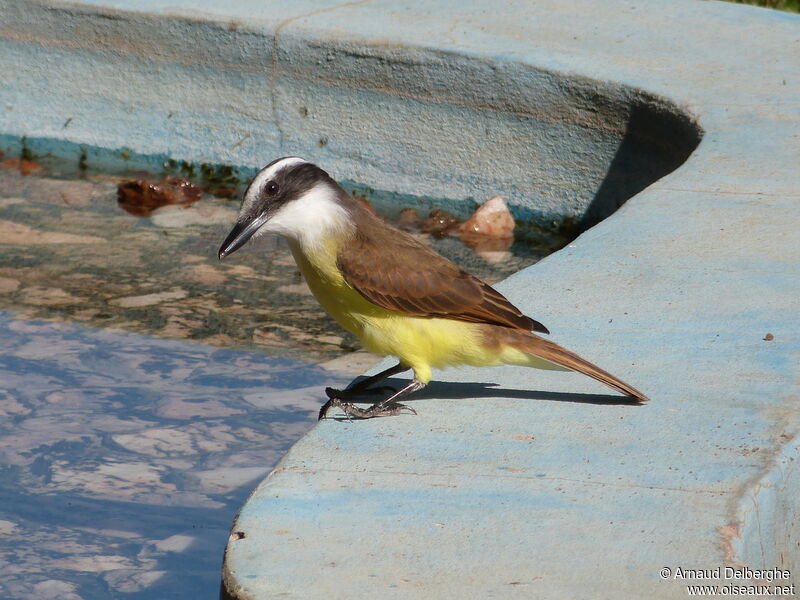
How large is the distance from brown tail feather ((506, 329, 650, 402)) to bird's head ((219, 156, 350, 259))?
608 mm

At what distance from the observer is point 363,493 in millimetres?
3049

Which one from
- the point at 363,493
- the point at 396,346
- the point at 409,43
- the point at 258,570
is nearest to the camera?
the point at 258,570

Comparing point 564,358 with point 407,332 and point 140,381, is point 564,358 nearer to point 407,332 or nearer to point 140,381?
point 407,332

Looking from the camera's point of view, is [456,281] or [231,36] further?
[231,36]

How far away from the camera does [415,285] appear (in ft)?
12.2

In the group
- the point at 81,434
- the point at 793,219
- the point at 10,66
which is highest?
the point at 793,219

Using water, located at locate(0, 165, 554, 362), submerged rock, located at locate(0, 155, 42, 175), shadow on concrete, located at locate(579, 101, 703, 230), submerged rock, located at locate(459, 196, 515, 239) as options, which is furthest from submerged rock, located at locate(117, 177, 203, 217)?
shadow on concrete, located at locate(579, 101, 703, 230)

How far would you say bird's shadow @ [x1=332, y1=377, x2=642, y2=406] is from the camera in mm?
3633

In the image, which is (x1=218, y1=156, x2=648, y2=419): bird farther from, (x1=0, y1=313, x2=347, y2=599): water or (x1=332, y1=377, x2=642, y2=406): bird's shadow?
(x1=0, y1=313, x2=347, y2=599): water

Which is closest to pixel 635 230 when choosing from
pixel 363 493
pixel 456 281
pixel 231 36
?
pixel 456 281

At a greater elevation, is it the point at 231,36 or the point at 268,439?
the point at 231,36

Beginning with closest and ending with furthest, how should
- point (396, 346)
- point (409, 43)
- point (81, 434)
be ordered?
point (396, 346) → point (81, 434) → point (409, 43)

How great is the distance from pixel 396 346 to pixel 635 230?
1507 millimetres

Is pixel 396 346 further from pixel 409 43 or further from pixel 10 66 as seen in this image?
pixel 10 66
